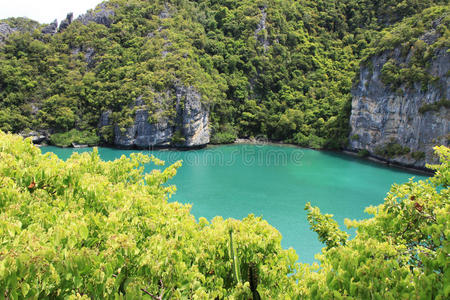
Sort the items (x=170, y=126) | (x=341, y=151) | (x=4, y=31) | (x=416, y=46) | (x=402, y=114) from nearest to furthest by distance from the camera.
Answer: (x=416, y=46), (x=402, y=114), (x=170, y=126), (x=341, y=151), (x=4, y=31)

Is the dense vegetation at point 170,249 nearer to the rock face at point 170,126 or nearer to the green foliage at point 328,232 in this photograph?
the green foliage at point 328,232

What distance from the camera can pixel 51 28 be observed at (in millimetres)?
39719

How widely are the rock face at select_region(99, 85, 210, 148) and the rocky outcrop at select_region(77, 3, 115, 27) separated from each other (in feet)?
50.3

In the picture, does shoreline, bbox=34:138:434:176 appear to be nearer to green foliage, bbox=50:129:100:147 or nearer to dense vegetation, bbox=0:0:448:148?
green foliage, bbox=50:129:100:147

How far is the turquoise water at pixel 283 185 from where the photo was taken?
14914 millimetres

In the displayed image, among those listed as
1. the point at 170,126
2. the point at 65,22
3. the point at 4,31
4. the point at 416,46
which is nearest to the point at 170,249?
the point at 416,46

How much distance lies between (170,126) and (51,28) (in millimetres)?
23238

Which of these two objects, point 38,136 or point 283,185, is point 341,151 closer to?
point 283,185

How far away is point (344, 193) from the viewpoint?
744 inches

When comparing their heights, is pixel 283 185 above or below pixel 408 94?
below

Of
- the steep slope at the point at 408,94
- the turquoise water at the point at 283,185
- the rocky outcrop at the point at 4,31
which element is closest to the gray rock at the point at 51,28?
the rocky outcrop at the point at 4,31

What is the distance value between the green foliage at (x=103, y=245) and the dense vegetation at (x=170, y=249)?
1cm

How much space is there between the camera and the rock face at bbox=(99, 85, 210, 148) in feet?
104

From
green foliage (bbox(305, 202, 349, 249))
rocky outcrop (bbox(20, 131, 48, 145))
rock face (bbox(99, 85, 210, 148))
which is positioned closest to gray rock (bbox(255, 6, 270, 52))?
rock face (bbox(99, 85, 210, 148))
